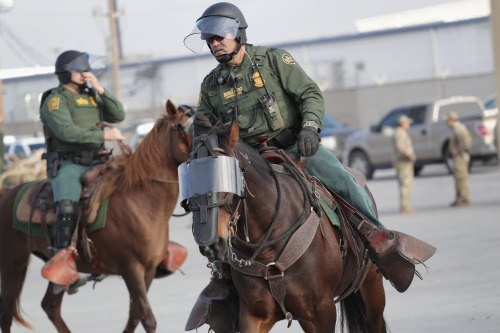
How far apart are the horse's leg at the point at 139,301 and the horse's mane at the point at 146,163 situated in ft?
2.87

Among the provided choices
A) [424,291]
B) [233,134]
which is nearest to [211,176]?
[233,134]

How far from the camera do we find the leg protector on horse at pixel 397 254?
5.95 meters

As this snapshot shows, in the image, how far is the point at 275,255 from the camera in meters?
5.21

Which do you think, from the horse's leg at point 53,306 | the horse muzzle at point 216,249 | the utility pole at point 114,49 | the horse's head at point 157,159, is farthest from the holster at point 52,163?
the utility pole at point 114,49

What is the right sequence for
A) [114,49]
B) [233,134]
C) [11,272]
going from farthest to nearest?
[114,49] → [11,272] → [233,134]

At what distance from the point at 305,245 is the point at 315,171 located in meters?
0.82

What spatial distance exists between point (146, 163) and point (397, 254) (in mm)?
3194

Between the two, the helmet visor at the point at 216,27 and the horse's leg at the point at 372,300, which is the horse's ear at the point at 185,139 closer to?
the helmet visor at the point at 216,27

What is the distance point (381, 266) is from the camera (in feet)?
19.9

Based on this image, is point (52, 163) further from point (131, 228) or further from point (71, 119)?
point (131, 228)

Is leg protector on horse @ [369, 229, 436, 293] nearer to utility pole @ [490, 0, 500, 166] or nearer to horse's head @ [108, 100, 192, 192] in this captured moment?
utility pole @ [490, 0, 500, 166]

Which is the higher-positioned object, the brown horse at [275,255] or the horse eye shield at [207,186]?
the horse eye shield at [207,186]

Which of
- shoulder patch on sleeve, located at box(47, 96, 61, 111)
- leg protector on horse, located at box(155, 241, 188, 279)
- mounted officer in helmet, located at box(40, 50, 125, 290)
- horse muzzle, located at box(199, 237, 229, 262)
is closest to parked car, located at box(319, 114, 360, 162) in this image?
leg protector on horse, located at box(155, 241, 188, 279)

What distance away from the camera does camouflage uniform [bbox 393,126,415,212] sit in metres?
18.6
